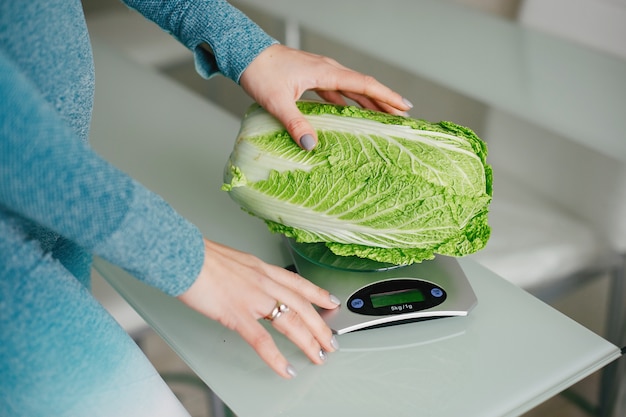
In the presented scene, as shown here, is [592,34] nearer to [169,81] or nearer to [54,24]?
[169,81]

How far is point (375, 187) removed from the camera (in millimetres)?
862

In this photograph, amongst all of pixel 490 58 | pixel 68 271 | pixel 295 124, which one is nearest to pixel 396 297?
pixel 295 124

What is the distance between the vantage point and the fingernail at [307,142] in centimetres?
90

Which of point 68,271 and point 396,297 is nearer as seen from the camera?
point 68,271

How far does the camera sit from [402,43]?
1654 millimetres

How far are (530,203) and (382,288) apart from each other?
1.16 feet

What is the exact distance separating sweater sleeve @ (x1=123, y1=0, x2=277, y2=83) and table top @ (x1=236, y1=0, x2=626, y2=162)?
21.2 inches

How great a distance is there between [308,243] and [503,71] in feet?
2.49

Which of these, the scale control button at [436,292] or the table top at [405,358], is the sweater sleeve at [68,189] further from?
the scale control button at [436,292]

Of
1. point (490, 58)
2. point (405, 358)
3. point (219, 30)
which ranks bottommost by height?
point (405, 358)

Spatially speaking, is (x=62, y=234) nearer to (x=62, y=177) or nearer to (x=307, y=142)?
(x=62, y=177)

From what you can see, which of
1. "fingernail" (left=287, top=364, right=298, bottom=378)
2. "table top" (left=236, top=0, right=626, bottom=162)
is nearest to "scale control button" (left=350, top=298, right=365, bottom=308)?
"fingernail" (left=287, top=364, right=298, bottom=378)

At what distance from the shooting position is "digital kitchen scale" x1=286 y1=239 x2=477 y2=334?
2.92 ft

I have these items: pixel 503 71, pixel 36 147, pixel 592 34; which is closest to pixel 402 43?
pixel 503 71
